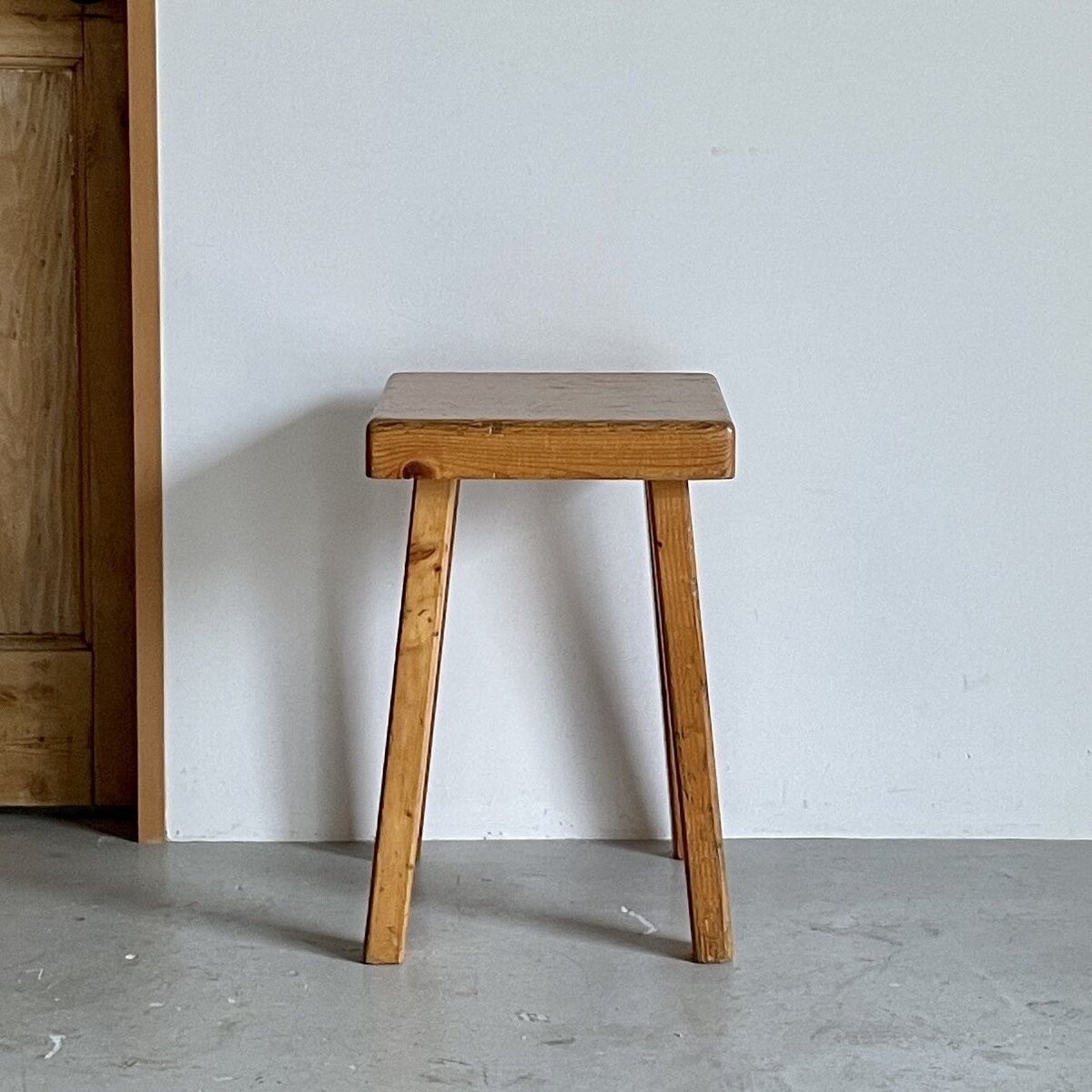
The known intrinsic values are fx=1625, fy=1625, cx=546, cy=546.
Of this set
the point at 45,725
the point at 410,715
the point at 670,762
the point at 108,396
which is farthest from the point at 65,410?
the point at 670,762

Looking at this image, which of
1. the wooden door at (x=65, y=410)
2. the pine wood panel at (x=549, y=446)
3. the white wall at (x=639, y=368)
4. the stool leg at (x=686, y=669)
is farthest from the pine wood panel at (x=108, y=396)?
the stool leg at (x=686, y=669)

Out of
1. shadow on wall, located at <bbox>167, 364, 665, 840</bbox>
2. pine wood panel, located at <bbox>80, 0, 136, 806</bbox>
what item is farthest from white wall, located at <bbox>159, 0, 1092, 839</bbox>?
pine wood panel, located at <bbox>80, 0, 136, 806</bbox>

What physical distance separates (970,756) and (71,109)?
117 centimetres

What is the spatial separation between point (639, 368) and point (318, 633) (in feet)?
1.43

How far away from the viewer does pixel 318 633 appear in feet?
5.61

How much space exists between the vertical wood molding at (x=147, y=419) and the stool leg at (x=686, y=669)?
1.87 feet

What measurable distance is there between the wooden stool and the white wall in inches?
8.0

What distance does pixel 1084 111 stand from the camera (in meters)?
1.63

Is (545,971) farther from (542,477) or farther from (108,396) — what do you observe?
(108,396)

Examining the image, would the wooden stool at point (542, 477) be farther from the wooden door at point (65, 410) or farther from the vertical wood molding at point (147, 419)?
the wooden door at point (65, 410)

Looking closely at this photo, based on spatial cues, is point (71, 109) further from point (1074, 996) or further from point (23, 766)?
point (1074, 996)

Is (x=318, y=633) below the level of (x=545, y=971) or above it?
above

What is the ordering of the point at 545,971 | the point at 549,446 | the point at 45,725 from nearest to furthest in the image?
the point at 549,446, the point at 545,971, the point at 45,725

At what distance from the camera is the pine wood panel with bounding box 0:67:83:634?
171cm
